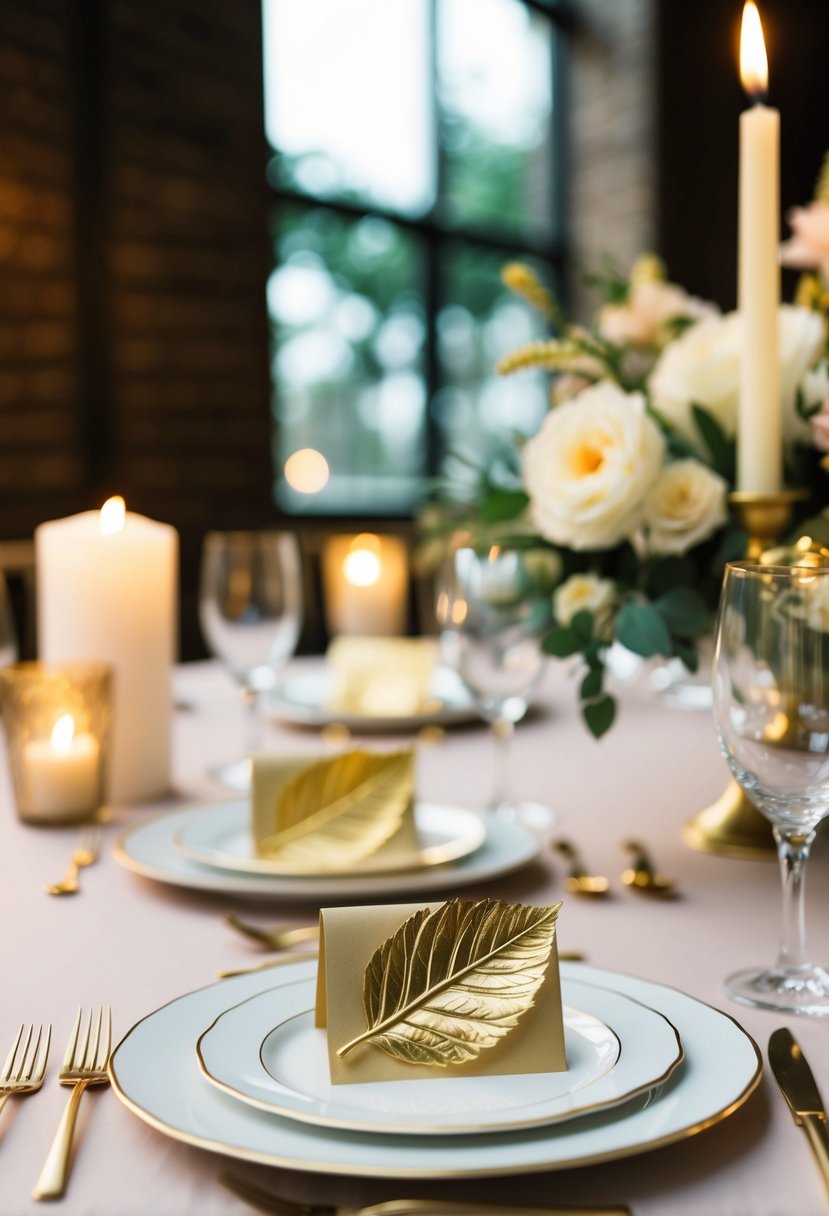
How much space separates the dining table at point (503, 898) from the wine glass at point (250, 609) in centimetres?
9

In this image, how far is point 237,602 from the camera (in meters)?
1.12

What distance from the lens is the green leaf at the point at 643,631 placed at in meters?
0.81

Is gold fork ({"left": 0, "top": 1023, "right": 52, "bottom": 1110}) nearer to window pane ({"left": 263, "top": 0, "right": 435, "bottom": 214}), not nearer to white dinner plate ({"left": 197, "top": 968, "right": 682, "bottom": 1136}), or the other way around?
white dinner plate ({"left": 197, "top": 968, "right": 682, "bottom": 1136})

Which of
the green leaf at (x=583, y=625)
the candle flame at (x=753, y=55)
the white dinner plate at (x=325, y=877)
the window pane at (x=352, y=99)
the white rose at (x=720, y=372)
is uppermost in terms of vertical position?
the window pane at (x=352, y=99)

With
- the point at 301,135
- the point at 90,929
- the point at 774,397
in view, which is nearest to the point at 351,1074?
the point at 90,929

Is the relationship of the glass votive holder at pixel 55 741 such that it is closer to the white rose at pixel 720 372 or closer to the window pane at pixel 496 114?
the white rose at pixel 720 372

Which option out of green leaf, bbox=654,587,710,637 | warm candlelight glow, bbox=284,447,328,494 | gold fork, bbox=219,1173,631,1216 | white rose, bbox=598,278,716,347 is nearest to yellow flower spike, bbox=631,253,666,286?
white rose, bbox=598,278,716,347

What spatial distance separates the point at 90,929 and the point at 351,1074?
297 mm

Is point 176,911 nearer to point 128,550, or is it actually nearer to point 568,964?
point 568,964

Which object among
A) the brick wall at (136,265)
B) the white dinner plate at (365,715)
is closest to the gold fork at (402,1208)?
the white dinner plate at (365,715)

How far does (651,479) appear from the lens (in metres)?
0.86

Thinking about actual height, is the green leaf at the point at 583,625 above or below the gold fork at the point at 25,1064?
above

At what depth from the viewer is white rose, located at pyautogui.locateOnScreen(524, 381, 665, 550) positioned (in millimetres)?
846

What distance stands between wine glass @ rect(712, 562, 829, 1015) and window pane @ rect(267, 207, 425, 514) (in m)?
3.27
